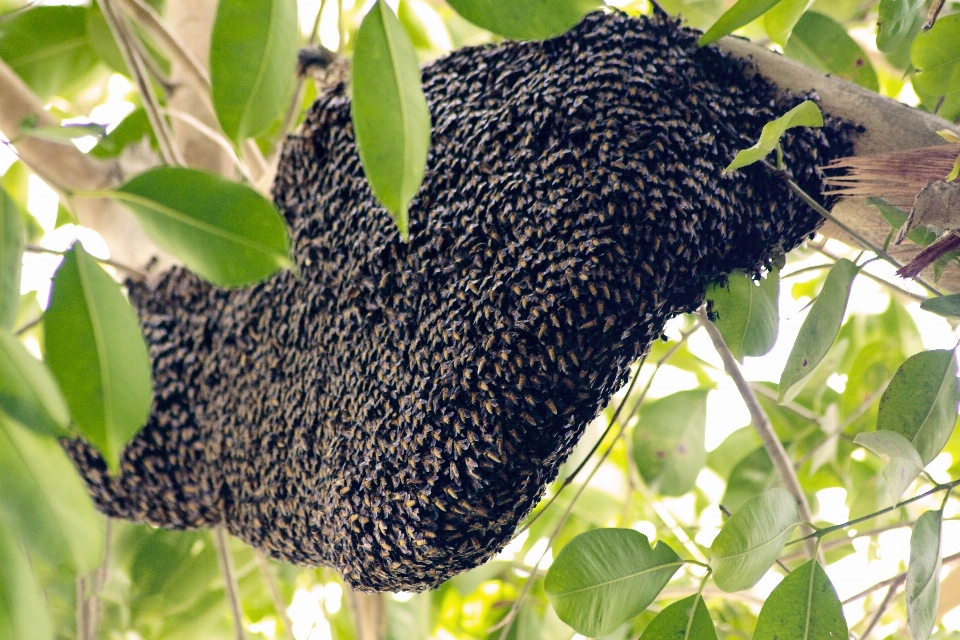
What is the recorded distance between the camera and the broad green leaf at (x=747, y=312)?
568 mm

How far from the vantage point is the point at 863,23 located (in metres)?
0.89

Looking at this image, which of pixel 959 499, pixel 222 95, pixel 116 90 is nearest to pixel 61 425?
pixel 222 95

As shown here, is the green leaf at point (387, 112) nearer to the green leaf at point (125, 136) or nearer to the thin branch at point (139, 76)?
the thin branch at point (139, 76)

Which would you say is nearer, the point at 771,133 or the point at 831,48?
the point at 771,133

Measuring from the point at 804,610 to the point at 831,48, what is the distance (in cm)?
51

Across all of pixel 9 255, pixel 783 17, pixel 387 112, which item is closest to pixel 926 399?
pixel 783 17

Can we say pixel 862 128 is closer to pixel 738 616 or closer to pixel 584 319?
pixel 584 319

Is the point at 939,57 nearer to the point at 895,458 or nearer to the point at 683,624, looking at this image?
the point at 895,458

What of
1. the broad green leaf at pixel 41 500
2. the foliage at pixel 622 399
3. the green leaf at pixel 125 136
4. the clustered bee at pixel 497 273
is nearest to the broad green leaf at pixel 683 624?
the foliage at pixel 622 399

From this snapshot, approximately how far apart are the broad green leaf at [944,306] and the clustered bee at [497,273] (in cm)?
10

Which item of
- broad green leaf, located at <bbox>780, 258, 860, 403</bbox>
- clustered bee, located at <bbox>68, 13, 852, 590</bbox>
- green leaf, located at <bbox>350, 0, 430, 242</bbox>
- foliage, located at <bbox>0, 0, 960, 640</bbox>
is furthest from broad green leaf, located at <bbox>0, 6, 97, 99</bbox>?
broad green leaf, located at <bbox>780, 258, 860, 403</bbox>

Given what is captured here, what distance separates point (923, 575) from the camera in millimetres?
469

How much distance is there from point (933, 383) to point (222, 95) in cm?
52

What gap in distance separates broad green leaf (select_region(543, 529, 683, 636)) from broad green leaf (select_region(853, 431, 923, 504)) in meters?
0.15
